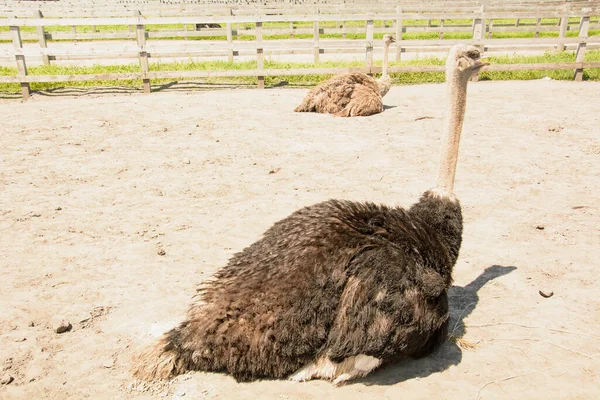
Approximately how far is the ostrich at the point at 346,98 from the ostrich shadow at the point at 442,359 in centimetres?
576

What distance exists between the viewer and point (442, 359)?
11.1ft

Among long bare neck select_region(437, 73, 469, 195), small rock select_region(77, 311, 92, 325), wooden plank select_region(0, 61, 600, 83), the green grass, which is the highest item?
long bare neck select_region(437, 73, 469, 195)

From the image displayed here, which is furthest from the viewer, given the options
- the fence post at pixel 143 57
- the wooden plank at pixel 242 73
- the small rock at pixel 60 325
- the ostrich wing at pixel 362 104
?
the fence post at pixel 143 57

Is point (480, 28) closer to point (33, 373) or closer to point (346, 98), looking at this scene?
point (346, 98)

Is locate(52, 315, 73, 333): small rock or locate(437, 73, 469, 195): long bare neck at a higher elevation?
locate(437, 73, 469, 195): long bare neck

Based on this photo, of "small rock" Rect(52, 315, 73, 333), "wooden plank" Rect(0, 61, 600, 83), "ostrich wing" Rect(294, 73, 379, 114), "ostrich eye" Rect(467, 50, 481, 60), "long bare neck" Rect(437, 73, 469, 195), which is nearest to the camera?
"small rock" Rect(52, 315, 73, 333)

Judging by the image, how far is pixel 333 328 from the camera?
296 cm

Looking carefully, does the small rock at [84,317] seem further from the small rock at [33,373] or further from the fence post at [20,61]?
the fence post at [20,61]

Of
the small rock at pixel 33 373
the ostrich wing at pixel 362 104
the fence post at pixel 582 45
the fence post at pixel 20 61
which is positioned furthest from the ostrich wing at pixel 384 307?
the fence post at pixel 582 45

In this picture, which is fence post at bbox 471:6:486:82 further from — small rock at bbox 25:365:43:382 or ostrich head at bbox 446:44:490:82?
small rock at bbox 25:365:43:382

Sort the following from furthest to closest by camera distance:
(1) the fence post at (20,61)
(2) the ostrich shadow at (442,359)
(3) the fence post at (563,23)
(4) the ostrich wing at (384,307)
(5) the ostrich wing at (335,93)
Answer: (3) the fence post at (563,23) → (1) the fence post at (20,61) → (5) the ostrich wing at (335,93) → (2) the ostrich shadow at (442,359) → (4) the ostrich wing at (384,307)

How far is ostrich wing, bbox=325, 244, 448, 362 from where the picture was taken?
9.53 feet

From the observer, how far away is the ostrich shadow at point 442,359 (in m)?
3.20

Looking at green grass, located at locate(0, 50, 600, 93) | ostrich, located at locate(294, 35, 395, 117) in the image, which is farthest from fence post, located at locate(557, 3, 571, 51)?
ostrich, located at locate(294, 35, 395, 117)
